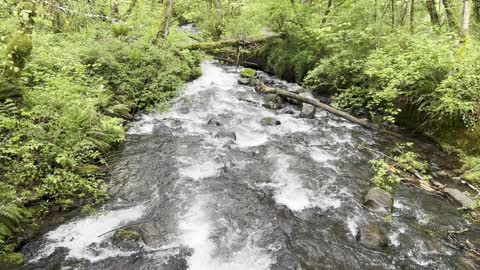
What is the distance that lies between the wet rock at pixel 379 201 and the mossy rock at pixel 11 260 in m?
6.42

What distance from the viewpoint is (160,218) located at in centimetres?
618

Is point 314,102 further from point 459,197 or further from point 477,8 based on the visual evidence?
point 477,8

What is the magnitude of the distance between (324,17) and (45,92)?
11.8m

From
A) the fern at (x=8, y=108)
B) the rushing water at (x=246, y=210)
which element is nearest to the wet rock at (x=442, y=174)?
the rushing water at (x=246, y=210)

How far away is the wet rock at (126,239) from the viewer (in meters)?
5.37

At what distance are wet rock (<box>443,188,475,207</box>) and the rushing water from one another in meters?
0.24

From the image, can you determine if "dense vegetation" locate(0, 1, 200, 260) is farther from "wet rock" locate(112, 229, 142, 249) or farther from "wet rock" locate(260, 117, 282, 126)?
"wet rock" locate(260, 117, 282, 126)

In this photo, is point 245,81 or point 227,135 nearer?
point 227,135

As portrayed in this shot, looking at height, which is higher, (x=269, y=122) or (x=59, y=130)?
(x=59, y=130)

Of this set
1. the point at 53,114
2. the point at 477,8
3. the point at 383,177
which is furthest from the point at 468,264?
the point at 477,8

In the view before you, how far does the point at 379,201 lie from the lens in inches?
271

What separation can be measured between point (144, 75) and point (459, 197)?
412 inches

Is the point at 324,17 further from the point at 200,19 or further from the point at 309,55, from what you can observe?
the point at 200,19

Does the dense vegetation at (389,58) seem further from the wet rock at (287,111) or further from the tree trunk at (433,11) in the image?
the wet rock at (287,111)
